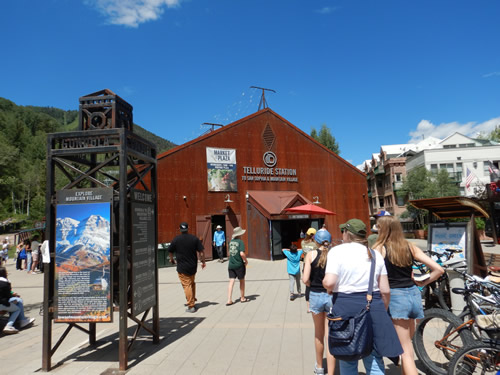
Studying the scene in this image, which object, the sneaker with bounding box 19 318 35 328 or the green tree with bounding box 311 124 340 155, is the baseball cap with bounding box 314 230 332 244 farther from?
the green tree with bounding box 311 124 340 155

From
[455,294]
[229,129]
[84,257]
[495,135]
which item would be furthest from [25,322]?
[495,135]

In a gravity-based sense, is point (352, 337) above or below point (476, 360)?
above

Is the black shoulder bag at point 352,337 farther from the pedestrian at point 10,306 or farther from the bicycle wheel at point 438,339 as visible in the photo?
the pedestrian at point 10,306

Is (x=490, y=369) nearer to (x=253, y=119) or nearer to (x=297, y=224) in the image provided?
(x=297, y=224)

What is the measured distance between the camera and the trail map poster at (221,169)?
1995cm

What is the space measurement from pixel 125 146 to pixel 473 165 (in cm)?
4931

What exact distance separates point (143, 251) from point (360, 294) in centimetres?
353

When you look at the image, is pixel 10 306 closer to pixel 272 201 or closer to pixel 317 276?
pixel 317 276

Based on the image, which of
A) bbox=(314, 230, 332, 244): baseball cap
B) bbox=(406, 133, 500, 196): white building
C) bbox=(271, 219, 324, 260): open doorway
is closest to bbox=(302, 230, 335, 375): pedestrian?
bbox=(314, 230, 332, 244): baseball cap

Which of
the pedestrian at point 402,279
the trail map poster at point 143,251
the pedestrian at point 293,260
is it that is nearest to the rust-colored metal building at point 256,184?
the pedestrian at point 293,260

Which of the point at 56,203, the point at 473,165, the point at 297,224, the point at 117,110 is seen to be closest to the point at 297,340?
the point at 56,203

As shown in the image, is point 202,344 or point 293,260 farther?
point 293,260

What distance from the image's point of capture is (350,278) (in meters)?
2.97

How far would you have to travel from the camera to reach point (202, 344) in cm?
531
